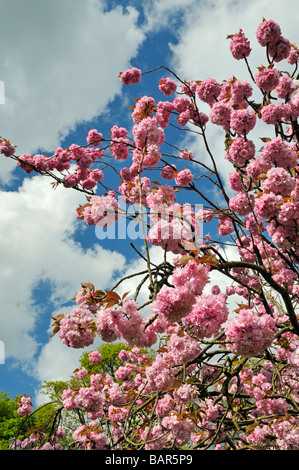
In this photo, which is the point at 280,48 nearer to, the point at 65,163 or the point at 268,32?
the point at 268,32

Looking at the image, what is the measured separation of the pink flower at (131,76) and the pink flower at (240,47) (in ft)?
5.04

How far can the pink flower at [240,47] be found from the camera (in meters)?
4.89

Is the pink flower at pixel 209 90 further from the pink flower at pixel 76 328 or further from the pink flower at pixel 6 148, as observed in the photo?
the pink flower at pixel 76 328

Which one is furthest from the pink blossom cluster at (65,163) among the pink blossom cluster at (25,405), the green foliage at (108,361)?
the green foliage at (108,361)

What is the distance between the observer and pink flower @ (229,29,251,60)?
16.0 feet

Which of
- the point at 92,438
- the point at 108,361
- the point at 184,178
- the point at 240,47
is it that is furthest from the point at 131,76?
the point at 108,361

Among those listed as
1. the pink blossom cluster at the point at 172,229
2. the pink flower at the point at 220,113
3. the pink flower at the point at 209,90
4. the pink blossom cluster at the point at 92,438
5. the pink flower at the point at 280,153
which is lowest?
the pink blossom cluster at the point at 92,438

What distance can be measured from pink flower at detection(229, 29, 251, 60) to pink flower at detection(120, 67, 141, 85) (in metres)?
1.54

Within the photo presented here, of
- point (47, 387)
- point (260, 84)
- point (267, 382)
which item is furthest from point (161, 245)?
point (47, 387)

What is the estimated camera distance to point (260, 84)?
440cm

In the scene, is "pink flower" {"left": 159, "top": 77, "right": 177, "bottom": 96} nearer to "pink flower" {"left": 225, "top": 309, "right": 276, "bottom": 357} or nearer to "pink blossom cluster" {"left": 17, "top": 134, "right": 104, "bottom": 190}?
"pink blossom cluster" {"left": 17, "top": 134, "right": 104, "bottom": 190}

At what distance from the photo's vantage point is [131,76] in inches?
218

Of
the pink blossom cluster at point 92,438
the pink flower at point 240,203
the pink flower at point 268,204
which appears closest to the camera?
the pink flower at point 268,204

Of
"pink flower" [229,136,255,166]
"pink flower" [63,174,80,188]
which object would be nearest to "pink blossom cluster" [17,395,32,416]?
"pink flower" [63,174,80,188]
